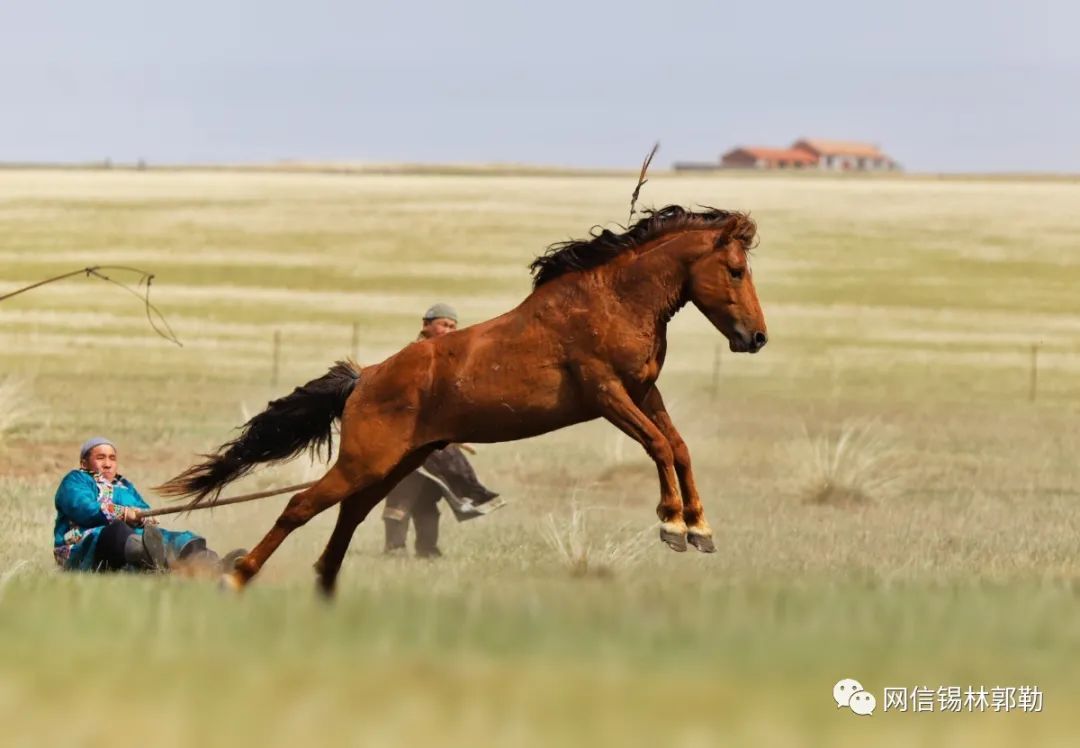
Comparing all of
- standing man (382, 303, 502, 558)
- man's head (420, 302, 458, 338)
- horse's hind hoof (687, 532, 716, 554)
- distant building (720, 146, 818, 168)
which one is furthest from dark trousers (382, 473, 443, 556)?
distant building (720, 146, 818, 168)

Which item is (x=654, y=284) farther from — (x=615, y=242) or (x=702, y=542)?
(x=702, y=542)

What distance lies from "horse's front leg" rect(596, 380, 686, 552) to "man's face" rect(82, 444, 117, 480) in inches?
104

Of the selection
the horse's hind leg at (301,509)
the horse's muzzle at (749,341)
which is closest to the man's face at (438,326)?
the horse's hind leg at (301,509)

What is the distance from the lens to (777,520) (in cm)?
1648

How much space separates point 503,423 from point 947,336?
1362 inches

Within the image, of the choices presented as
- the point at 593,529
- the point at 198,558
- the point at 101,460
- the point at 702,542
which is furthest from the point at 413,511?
the point at 702,542

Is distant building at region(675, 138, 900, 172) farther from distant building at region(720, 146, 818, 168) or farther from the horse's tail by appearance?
the horse's tail

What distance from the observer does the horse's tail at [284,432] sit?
1055cm

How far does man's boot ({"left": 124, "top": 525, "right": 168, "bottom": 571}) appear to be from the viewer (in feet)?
32.9

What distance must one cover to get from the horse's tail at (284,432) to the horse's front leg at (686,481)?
68.6 inches

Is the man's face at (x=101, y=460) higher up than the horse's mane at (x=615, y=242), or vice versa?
the horse's mane at (x=615, y=242)

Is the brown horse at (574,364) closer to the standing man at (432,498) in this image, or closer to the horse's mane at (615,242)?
the horse's mane at (615,242)

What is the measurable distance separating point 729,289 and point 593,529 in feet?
19.7

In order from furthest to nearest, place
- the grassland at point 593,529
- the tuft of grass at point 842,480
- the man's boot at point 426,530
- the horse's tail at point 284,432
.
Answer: the tuft of grass at point 842,480 < the man's boot at point 426,530 < the horse's tail at point 284,432 < the grassland at point 593,529
